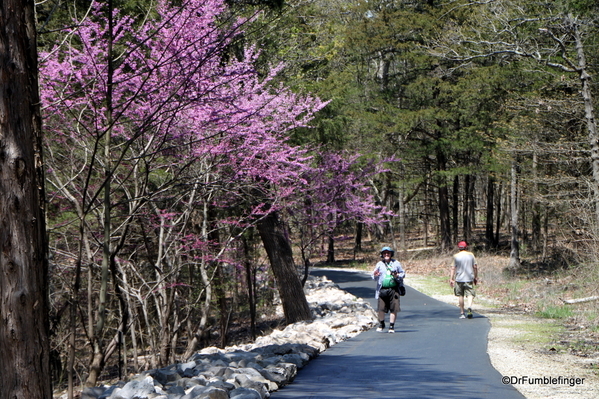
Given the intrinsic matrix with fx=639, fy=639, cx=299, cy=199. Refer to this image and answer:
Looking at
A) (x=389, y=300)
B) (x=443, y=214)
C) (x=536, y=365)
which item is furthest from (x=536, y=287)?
(x=443, y=214)

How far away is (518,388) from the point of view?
766 centimetres

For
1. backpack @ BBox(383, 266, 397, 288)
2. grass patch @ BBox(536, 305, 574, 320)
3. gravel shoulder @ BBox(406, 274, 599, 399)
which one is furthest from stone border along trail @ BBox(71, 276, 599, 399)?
grass patch @ BBox(536, 305, 574, 320)

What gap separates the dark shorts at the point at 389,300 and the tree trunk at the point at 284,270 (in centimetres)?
236

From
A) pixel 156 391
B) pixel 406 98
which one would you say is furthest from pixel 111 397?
pixel 406 98

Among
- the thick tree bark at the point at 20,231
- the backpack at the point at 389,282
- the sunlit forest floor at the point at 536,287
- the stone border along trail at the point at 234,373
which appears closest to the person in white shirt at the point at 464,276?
the sunlit forest floor at the point at 536,287

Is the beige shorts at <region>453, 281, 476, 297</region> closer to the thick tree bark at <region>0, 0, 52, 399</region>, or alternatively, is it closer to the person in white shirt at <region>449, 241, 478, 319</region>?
the person in white shirt at <region>449, 241, 478, 319</region>

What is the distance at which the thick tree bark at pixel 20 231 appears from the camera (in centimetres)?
417

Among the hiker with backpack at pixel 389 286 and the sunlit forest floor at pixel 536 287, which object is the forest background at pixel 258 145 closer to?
the sunlit forest floor at pixel 536 287

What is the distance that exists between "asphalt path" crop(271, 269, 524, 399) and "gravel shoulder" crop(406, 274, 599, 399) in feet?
0.67

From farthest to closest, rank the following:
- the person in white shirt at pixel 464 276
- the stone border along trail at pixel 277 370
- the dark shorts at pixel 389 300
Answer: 1. the person in white shirt at pixel 464 276
2. the dark shorts at pixel 389 300
3. the stone border along trail at pixel 277 370

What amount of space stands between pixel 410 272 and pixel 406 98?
1029 centimetres

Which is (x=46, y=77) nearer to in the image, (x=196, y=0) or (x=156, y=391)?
(x=196, y=0)

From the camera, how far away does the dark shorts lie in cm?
1299

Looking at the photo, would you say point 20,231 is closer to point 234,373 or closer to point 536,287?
point 234,373
